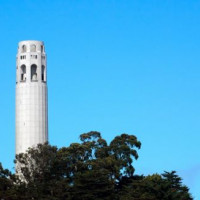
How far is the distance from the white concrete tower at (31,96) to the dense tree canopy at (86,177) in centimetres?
1468

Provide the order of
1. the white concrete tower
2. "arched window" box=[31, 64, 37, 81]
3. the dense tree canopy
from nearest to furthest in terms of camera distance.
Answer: the dense tree canopy < the white concrete tower < "arched window" box=[31, 64, 37, 81]

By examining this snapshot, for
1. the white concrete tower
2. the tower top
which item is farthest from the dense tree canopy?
the tower top

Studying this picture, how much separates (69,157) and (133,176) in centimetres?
1082

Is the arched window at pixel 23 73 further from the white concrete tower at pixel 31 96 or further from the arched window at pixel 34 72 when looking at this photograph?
the arched window at pixel 34 72

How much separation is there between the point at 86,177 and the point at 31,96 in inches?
1275

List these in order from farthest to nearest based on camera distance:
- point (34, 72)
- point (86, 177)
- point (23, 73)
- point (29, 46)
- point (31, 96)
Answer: point (34, 72)
point (29, 46)
point (23, 73)
point (31, 96)
point (86, 177)

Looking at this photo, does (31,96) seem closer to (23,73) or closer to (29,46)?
(23,73)

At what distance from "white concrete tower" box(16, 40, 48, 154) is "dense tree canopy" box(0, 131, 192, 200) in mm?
14681

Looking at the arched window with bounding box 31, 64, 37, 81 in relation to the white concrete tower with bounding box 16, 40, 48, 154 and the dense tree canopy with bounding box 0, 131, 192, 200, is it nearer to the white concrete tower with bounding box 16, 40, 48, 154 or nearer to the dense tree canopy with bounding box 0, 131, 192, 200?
the white concrete tower with bounding box 16, 40, 48, 154

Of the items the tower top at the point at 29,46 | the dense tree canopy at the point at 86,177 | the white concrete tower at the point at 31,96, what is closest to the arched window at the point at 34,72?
the white concrete tower at the point at 31,96

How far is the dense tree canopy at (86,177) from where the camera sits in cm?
10312

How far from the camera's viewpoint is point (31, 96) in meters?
134

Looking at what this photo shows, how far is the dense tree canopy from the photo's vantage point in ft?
338

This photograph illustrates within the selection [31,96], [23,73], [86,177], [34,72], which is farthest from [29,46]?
[86,177]
